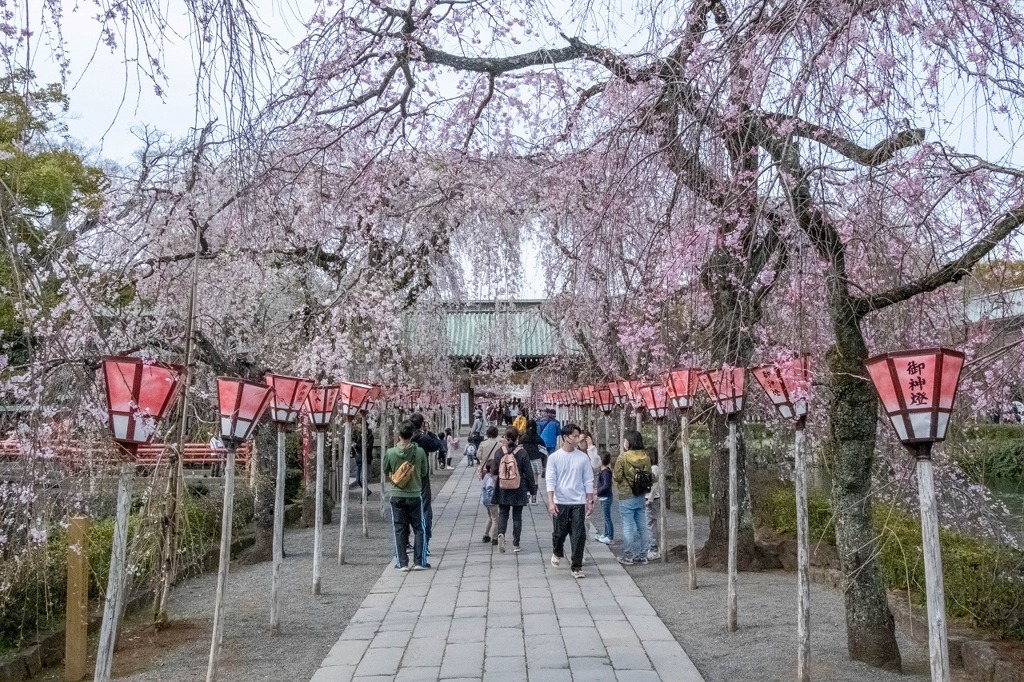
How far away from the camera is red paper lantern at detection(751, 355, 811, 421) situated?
6457mm

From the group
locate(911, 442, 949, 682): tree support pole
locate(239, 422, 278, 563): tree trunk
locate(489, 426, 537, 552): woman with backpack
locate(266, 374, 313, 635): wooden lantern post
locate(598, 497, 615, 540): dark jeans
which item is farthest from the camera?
locate(598, 497, 615, 540): dark jeans

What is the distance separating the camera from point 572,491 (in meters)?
9.80

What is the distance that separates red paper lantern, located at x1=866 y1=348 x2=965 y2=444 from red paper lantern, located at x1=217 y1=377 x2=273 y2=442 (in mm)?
4067

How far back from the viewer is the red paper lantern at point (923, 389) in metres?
4.23

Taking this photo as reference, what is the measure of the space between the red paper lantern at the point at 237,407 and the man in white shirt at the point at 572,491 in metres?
4.19

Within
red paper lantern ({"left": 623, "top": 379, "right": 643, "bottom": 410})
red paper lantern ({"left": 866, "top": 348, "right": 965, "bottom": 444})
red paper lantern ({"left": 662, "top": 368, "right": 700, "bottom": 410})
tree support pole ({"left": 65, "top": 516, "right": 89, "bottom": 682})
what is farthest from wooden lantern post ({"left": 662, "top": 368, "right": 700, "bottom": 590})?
tree support pole ({"left": 65, "top": 516, "right": 89, "bottom": 682})

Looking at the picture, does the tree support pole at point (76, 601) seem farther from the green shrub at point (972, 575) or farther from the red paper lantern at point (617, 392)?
the red paper lantern at point (617, 392)

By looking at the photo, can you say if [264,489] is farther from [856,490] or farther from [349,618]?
[856,490]

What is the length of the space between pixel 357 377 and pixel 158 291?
15.4ft

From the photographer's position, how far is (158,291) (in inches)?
409

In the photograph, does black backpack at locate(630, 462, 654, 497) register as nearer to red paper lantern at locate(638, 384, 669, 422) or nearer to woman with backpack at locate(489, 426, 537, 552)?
red paper lantern at locate(638, 384, 669, 422)

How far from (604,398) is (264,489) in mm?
7314

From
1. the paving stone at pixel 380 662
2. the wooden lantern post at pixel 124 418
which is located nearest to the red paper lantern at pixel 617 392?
the paving stone at pixel 380 662

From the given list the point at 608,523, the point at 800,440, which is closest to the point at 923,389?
the point at 800,440
